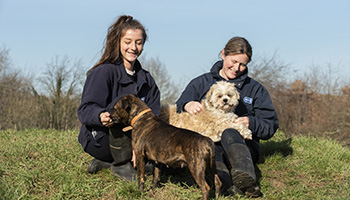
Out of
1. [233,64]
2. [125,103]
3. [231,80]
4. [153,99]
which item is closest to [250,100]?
[231,80]

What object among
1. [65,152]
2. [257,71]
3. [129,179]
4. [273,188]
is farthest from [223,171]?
[257,71]

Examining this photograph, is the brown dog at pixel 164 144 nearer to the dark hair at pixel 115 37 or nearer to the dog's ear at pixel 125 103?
the dog's ear at pixel 125 103

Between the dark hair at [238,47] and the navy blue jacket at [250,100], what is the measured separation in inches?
17.4

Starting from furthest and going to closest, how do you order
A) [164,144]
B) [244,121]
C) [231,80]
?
[231,80], [244,121], [164,144]

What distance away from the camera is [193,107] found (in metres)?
5.20

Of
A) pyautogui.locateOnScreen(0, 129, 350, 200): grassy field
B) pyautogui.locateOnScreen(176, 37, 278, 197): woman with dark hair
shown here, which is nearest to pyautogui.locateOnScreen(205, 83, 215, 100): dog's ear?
pyautogui.locateOnScreen(176, 37, 278, 197): woman with dark hair

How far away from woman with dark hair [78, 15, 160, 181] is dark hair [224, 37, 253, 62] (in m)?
1.46

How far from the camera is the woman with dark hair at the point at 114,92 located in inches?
176

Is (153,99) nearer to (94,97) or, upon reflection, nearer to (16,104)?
(94,97)

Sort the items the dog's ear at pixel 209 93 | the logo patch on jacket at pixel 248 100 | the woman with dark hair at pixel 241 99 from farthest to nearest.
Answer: the logo patch on jacket at pixel 248 100 < the dog's ear at pixel 209 93 < the woman with dark hair at pixel 241 99

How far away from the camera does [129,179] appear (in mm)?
4465

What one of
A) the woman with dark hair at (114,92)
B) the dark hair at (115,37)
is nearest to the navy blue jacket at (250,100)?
the woman with dark hair at (114,92)

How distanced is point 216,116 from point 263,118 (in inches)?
32.9

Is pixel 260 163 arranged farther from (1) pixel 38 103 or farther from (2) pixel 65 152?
(1) pixel 38 103
